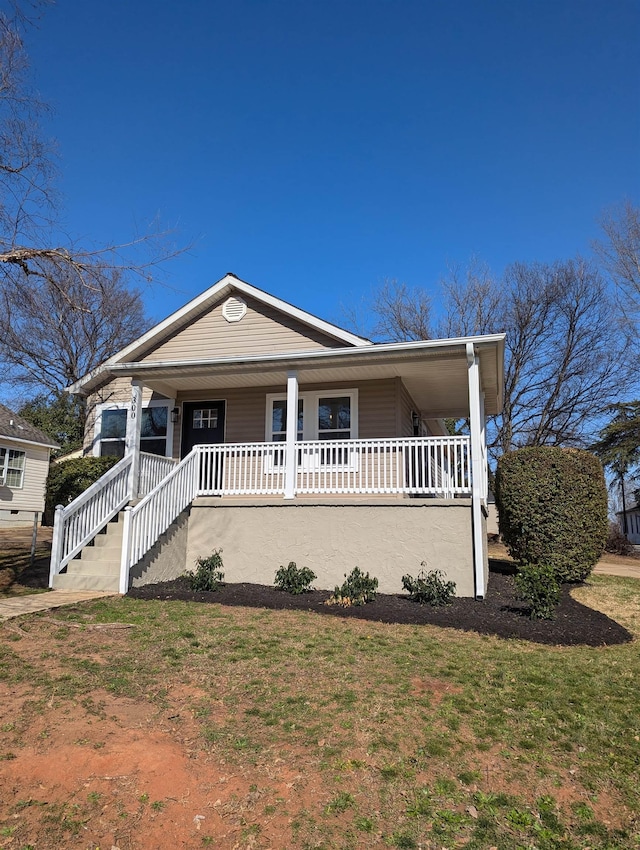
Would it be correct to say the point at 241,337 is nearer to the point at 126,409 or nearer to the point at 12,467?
the point at 126,409

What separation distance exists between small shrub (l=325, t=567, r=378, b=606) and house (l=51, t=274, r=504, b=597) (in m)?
0.82

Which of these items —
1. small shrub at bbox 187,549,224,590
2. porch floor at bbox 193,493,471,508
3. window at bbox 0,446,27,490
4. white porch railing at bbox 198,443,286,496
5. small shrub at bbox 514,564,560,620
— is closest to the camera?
small shrub at bbox 514,564,560,620

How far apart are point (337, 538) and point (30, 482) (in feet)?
61.4

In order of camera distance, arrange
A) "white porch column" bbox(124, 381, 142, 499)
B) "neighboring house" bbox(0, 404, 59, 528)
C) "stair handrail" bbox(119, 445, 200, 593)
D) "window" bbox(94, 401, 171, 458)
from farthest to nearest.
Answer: "neighboring house" bbox(0, 404, 59, 528) < "window" bbox(94, 401, 171, 458) < "white porch column" bbox(124, 381, 142, 499) < "stair handrail" bbox(119, 445, 200, 593)

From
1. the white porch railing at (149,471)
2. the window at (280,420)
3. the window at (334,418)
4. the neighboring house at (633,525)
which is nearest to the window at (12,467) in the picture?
the white porch railing at (149,471)

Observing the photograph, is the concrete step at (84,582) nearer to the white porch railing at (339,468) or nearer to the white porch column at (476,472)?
the white porch railing at (339,468)

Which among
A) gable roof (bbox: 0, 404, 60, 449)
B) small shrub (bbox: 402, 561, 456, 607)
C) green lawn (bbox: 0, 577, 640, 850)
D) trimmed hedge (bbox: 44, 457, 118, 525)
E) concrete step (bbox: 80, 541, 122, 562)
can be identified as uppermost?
gable roof (bbox: 0, 404, 60, 449)

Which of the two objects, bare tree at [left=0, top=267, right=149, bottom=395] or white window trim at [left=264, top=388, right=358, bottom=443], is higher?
bare tree at [left=0, top=267, right=149, bottom=395]

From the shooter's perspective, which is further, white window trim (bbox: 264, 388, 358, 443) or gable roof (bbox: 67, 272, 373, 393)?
white window trim (bbox: 264, 388, 358, 443)

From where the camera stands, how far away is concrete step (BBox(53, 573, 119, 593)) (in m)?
9.06

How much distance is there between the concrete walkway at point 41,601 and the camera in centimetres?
724

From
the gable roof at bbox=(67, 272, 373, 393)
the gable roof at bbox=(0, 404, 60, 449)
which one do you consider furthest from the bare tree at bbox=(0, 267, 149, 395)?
the gable roof at bbox=(67, 272, 373, 393)

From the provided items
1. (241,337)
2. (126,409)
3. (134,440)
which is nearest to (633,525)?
(241,337)

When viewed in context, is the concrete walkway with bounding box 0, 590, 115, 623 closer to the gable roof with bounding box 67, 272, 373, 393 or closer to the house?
the house
